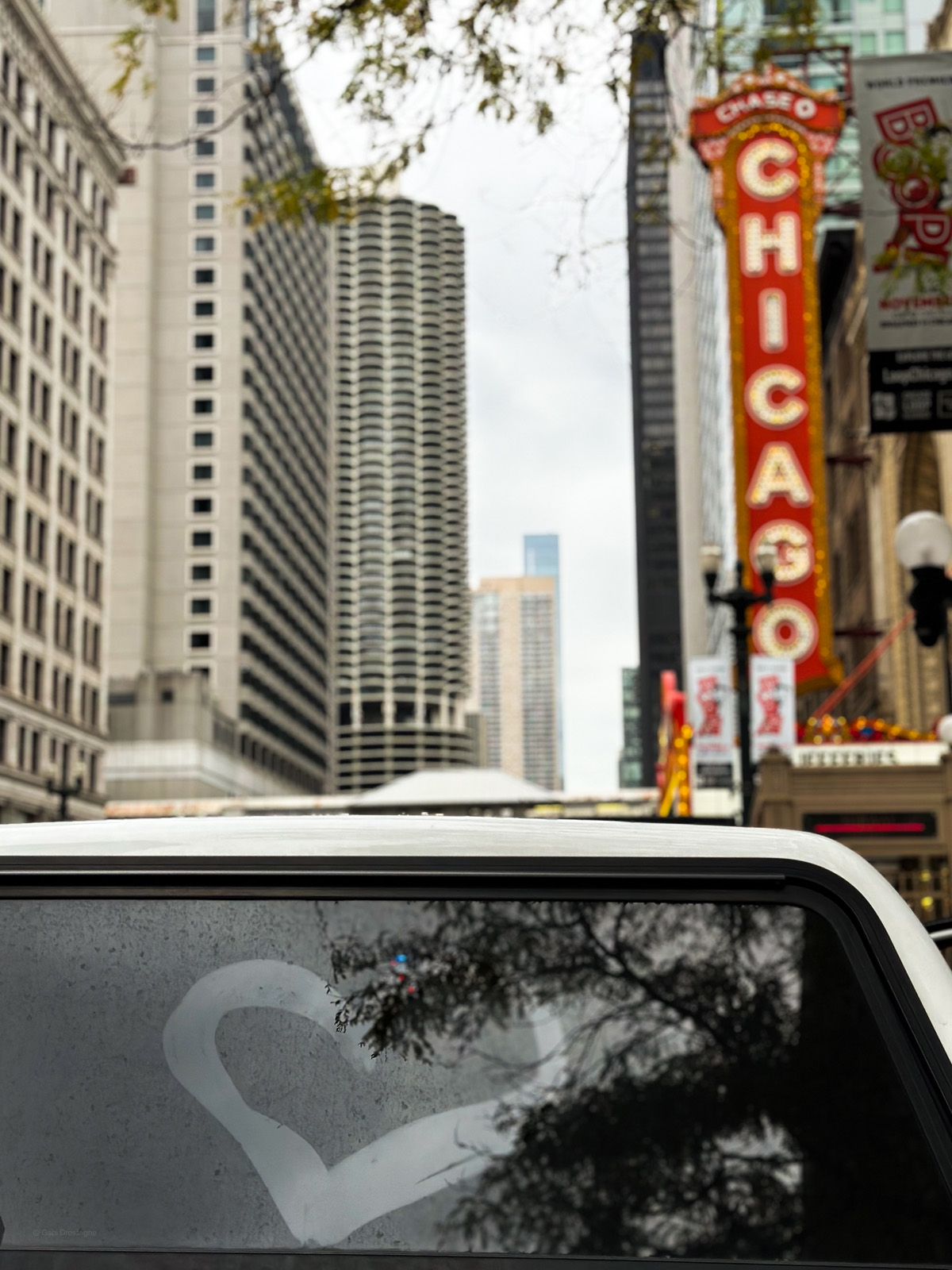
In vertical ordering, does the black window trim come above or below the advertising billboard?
below

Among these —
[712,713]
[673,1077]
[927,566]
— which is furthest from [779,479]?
[673,1077]

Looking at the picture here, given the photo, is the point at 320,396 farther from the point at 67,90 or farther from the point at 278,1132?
the point at 278,1132

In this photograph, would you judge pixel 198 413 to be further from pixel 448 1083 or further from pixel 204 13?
pixel 448 1083

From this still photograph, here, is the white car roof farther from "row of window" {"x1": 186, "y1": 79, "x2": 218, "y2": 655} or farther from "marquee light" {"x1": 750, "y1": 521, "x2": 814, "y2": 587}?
"row of window" {"x1": 186, "y1": 79, "x2": 218, "y2": 655}

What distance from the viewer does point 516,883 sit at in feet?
6.22

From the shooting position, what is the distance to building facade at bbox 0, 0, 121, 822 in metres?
62.9

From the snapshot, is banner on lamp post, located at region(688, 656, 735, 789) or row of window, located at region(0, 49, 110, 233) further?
row of window, located at region(0, 49, 110, 233)

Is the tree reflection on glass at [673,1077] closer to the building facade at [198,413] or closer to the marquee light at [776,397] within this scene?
the marquee light at [776,397]

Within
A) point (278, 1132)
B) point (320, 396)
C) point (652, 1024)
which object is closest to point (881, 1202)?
point (652, 1024)

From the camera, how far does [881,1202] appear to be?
1.76 metres

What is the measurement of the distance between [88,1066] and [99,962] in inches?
5.0

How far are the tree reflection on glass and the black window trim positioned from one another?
21mm

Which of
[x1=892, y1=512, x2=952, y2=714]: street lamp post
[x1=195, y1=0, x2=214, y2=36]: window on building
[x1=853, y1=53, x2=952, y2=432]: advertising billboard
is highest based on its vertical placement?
[x1=195, y1=0, x2=214, y2=36]: window on building

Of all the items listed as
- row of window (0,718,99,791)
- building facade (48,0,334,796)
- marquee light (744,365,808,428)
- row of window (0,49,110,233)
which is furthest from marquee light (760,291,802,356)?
building facade (48,0,334,796)
